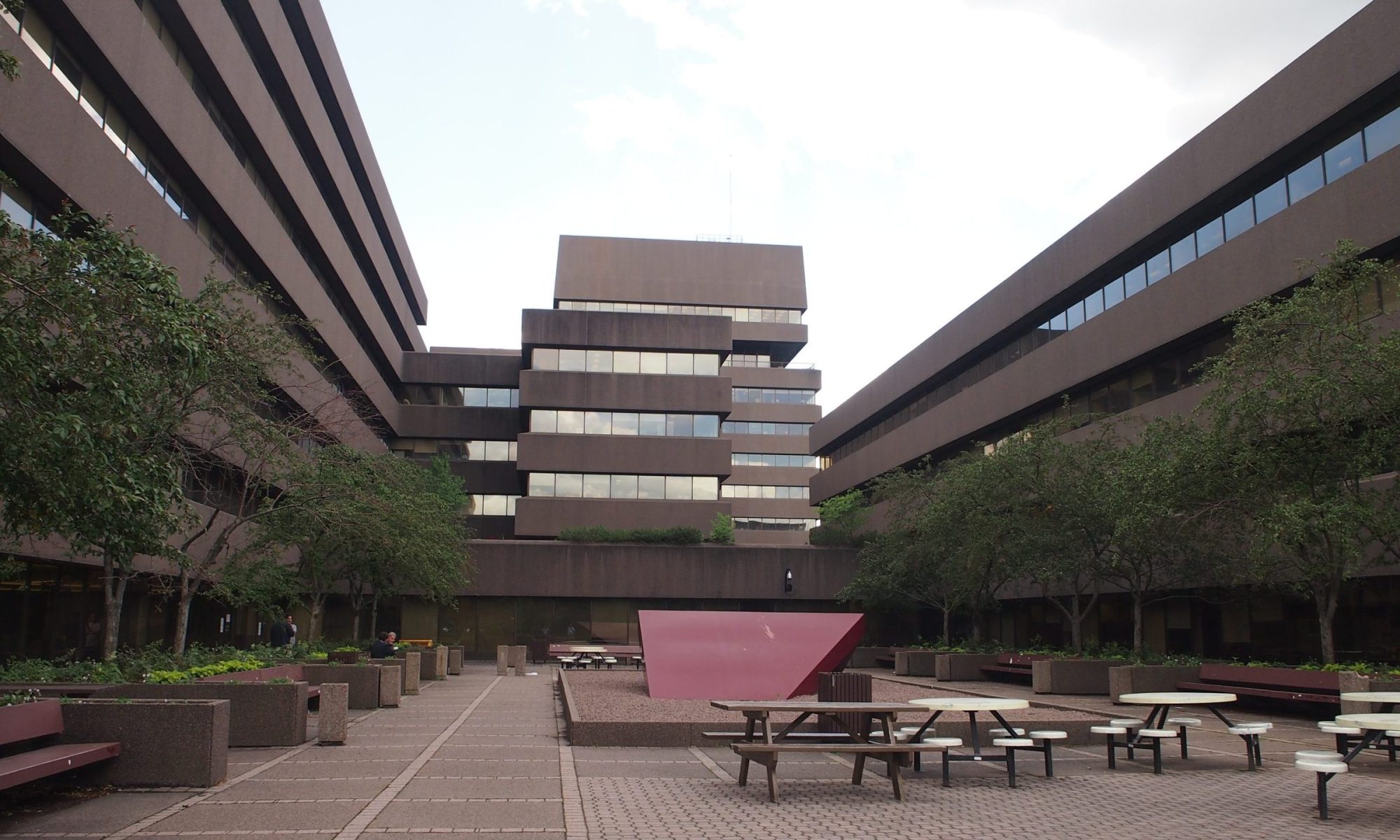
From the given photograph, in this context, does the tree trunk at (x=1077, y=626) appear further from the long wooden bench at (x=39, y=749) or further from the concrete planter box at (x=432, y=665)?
the long wooden bench at (x=39, y=749)

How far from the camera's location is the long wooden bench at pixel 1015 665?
29781mm

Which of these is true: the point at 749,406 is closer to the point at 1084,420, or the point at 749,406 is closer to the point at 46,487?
the point at 1084,420

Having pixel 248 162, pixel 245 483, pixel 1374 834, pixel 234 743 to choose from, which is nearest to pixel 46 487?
pixel 234 743

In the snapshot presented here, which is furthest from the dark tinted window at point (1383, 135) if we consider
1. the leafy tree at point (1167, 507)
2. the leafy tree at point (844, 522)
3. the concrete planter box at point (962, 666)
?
the leafy tree at point (844, 522)

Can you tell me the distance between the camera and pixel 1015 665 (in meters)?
30.4

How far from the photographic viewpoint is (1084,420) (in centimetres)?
3419

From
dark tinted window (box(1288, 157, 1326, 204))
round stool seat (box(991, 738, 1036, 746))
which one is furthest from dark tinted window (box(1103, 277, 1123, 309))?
round stool seat (box(991, 738, 1036, 746))

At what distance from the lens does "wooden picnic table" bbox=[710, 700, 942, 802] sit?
36.7 feet

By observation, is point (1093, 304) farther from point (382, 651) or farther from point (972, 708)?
point (972, 708)

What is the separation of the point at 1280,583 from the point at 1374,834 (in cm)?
1802

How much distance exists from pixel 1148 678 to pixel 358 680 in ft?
53.8

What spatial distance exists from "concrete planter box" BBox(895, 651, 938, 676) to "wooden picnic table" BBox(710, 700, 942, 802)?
24.2 metres

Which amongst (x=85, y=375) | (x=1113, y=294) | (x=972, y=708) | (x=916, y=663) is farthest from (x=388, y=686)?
(x=1113, y=294)

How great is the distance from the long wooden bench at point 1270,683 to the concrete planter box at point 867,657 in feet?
72.5
